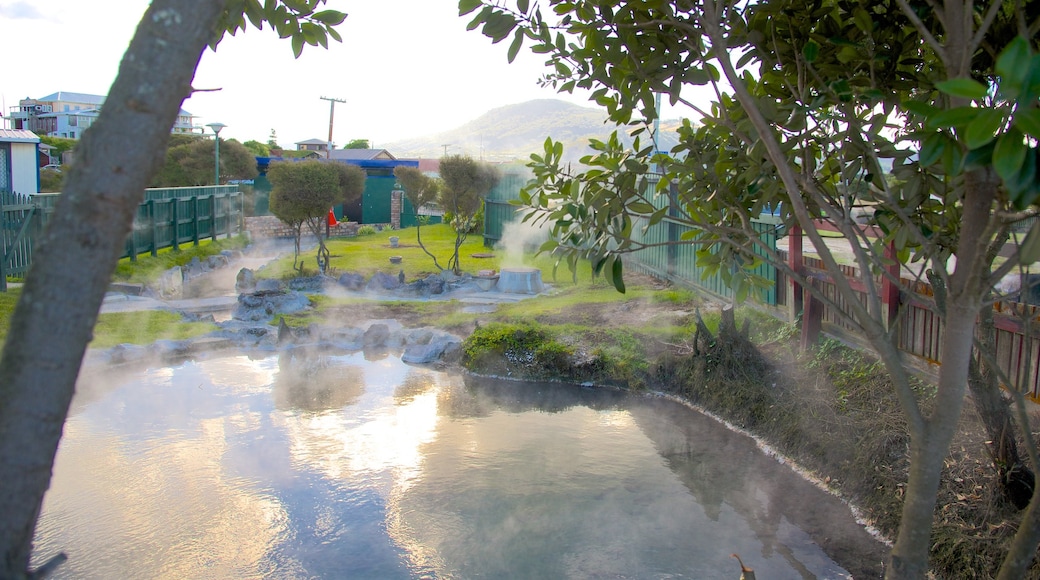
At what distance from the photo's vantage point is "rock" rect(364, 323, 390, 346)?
1005 cm

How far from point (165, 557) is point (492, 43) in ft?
A: 11.6

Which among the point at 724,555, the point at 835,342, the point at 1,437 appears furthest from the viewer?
the point at 835,342

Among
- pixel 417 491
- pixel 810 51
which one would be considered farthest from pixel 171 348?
pixel 810 51

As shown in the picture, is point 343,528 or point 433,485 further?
point 433,485

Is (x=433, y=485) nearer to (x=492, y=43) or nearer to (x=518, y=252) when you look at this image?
(x=492, y=43)

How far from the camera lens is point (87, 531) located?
4.83 metres

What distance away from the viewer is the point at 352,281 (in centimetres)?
1414

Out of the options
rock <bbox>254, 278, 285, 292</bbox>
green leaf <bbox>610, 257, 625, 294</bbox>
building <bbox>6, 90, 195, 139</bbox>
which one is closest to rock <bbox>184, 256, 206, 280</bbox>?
rock <bbox>254, 278, 285, 292</bbox>

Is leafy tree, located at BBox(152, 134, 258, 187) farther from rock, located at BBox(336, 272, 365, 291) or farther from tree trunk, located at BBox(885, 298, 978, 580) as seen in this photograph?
tree trunk, located at BBox(885, 298, 978, 580)

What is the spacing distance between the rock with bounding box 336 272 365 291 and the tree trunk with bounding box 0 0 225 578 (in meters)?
13.1

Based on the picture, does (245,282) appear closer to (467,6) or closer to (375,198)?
(467,6)

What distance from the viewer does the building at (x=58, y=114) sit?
51875mm

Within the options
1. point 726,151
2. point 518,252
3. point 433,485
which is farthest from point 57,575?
point 518,252

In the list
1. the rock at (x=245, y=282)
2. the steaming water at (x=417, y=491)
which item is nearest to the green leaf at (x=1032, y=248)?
the steaming water at (x=417, y=491)
